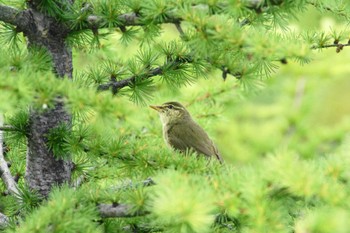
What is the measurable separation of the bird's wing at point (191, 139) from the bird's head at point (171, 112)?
0.20 feet

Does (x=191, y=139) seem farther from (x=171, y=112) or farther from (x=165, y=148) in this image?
(x=165, y=148)

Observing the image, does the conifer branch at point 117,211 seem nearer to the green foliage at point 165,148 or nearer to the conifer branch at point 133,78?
the green foliage at point 165,148

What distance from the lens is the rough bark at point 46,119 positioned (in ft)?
8.32

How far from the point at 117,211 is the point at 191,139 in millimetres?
1956

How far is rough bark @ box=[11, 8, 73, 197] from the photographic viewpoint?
2537mm

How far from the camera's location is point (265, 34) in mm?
2121

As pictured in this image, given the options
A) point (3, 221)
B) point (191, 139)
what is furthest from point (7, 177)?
point (191, 139)

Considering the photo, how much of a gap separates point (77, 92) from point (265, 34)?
0.63m

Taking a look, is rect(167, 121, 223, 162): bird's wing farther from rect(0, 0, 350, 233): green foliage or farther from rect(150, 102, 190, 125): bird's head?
rect(0, 0, 350, 233): green foliage

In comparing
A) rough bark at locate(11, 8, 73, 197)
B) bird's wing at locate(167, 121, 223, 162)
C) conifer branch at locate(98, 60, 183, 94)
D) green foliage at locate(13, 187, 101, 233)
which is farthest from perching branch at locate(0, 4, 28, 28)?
bird's wing at locate(167, 121, 223, 162)

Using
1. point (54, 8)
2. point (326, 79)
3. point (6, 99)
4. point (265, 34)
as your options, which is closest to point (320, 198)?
point (265, 34)

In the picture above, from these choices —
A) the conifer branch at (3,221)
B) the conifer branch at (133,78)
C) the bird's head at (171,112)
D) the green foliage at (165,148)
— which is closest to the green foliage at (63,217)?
the green foliage at (165,148)

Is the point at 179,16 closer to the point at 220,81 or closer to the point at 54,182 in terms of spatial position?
the point at 54,182

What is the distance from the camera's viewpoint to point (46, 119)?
2.62 metres
